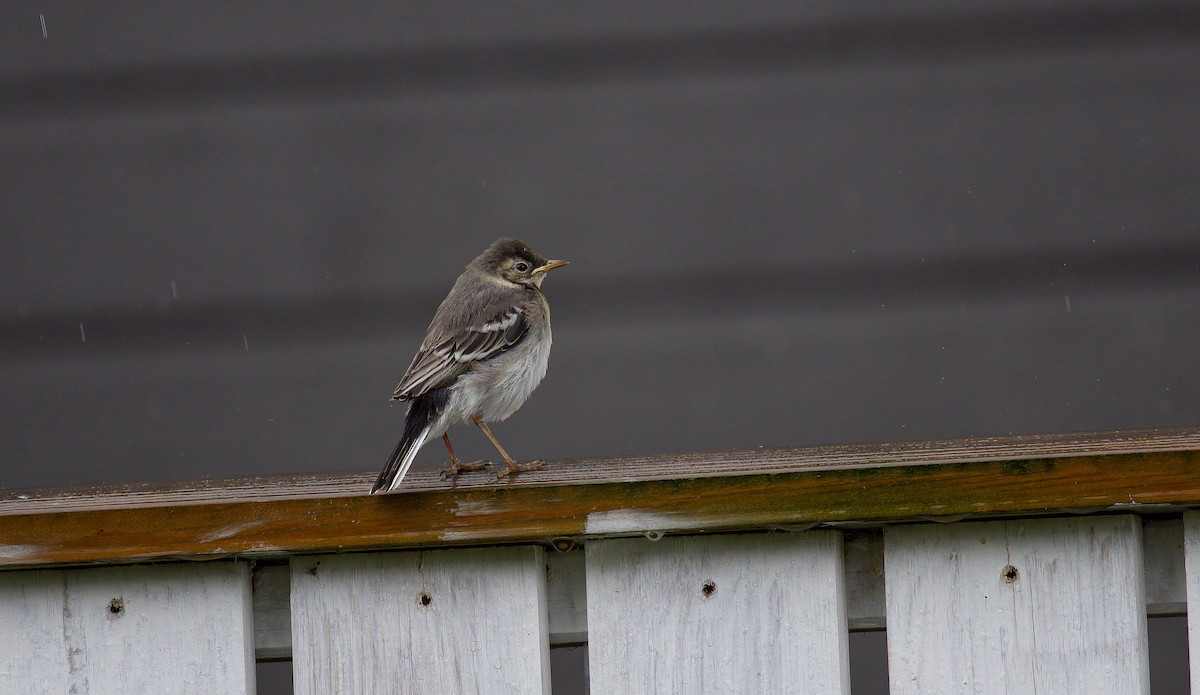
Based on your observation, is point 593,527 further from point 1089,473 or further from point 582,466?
point 1089,473

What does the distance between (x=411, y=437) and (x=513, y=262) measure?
1.70 metres

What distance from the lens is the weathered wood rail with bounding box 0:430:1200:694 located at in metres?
1.83

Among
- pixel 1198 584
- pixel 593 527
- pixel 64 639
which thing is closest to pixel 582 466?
pixel 593 527

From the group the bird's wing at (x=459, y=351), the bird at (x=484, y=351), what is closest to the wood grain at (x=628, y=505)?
the bird at (x=484, y=351)

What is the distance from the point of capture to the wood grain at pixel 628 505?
1.79 meters

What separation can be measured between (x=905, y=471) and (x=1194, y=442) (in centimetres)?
53

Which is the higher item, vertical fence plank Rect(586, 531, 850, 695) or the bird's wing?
the bird's wing

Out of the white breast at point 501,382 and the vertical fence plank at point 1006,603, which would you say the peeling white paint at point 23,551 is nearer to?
the vertical fence plank at point 1006,603

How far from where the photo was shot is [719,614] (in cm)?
192

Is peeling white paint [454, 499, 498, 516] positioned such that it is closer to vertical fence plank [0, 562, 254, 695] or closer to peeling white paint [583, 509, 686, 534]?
peeling white paint [583, 509, 686, 534]

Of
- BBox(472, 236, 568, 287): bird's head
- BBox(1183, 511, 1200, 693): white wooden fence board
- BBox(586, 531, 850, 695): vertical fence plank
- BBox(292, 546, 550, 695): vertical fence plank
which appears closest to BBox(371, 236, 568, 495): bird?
BBox(472, 236, 568, 287): bird's head

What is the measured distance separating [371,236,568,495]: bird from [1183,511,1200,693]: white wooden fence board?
1.87m

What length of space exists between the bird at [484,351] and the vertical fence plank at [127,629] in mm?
1196

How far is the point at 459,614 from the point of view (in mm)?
1963
